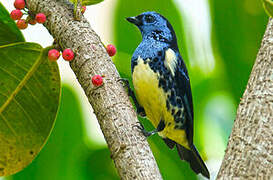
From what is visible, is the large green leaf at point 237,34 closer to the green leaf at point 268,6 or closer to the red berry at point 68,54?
the red berry at point 68,54

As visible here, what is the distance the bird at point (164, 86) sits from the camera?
9.50 feet

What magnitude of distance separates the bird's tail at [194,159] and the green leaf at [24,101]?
994 millimetres

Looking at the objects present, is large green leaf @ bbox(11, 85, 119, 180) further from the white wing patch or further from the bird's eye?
the bird's eye

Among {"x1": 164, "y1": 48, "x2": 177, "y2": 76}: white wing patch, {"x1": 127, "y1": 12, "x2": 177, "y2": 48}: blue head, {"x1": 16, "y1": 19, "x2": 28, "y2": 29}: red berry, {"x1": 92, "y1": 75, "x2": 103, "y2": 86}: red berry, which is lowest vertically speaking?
{"x1": 164, "y1": 48, "x2": 177, "y2": 76}: white wing patch

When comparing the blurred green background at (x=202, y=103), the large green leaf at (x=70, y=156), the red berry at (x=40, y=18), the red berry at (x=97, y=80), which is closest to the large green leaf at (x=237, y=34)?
the blurred green background at (x=202, y=103)

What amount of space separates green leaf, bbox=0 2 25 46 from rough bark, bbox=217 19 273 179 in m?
1.13

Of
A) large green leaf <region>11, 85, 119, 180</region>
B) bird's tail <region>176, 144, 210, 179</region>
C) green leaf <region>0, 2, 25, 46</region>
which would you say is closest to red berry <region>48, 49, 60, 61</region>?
green leaf <region>0, 2, 25, 46</region>

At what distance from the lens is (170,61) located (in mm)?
2967

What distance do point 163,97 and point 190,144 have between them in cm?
53

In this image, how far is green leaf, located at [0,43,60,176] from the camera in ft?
7.16

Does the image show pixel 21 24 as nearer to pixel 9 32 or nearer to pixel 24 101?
pixel 9 32

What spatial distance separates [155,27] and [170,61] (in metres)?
0.40

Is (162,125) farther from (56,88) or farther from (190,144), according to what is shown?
(56,88)

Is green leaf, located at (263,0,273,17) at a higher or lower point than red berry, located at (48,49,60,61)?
higher
